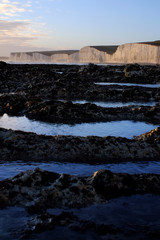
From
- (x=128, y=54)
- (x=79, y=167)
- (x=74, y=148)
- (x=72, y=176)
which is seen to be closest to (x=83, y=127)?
(x=74, y=148)

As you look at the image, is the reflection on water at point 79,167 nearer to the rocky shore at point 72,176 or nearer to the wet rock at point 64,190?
the rocky shore at point 72,176

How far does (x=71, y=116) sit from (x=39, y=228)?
10239 mm

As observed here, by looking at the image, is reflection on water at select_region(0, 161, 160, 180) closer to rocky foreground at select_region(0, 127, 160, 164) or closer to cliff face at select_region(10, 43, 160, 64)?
rocky foreground at select_region(0, 127, 160, 164)

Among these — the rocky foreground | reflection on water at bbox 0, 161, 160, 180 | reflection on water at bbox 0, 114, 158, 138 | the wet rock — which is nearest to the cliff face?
reflection on water at bbox 0, 114, 158, 138

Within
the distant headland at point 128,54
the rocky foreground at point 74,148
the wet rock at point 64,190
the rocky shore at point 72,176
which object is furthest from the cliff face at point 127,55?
the wet rock at point 64,190

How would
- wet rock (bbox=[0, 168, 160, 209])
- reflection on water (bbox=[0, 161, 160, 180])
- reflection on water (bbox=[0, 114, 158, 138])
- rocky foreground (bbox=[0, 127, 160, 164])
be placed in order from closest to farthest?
wet rock (bbox=[0, 168, 160, 209]) → reflection on water (bbox=[0, 161, 160, 180]) → rocky foreground (bbox=[0, 127, 160, 164]) → reflection on water (bbox=[0, 114, 158, 138])

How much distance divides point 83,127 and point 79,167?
17.3ft

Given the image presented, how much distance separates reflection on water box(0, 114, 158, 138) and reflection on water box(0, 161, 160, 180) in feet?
10.9

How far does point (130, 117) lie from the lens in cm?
1511

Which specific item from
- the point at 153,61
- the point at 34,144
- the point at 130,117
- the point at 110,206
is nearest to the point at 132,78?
the point at 130,117

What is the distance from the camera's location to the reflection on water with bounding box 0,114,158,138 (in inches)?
451

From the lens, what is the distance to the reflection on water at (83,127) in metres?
11.5

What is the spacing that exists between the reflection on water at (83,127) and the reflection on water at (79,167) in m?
3.32

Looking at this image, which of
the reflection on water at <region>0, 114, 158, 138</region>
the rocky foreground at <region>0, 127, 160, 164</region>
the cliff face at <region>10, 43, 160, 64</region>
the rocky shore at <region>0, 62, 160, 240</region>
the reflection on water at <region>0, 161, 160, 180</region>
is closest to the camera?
the rocky shore at <region>0, 62, 160, 240</region>
